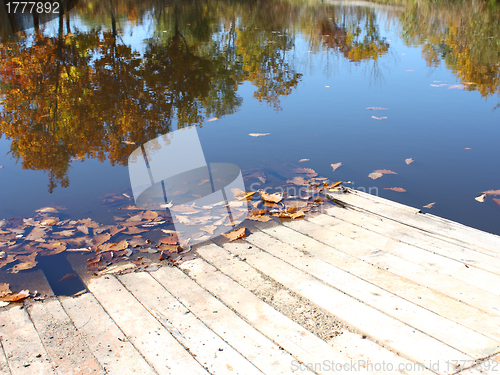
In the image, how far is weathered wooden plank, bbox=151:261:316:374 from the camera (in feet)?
6.63

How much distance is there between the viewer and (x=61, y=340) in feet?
7.21

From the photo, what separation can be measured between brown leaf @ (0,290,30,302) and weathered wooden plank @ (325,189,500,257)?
106 inches

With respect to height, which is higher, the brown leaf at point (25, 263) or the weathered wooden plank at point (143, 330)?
the weathered wooden plank at point (143, 330)

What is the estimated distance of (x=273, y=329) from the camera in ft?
7.36

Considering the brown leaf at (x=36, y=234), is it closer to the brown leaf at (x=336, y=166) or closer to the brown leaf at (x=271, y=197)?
the brown leaf at (x=271, y=197)

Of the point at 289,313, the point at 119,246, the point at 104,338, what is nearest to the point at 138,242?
the point at 119,246

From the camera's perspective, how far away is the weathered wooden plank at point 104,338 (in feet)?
6.57

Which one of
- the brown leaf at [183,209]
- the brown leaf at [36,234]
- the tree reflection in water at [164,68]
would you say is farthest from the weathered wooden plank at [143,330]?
the tree reflection in water at [164,68]

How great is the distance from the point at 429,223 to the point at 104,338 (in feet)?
8.70

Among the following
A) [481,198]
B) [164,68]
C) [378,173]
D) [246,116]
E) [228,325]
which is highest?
[164,68]

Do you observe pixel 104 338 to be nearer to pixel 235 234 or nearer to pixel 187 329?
pixel 187 329

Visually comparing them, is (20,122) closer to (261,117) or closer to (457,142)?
(261,117)

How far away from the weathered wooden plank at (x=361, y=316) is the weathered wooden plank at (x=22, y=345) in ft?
4.62

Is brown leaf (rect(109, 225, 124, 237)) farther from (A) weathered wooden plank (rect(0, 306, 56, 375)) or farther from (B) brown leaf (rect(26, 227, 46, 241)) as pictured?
(A) weathered wooden plank (rect(0, 306, 56, 375))
